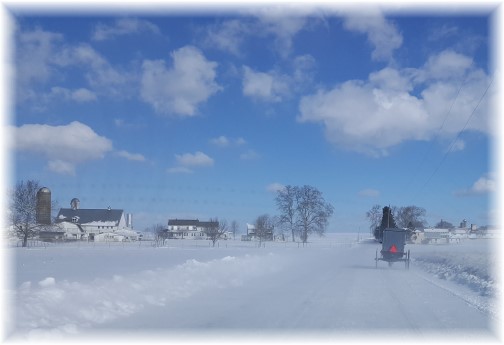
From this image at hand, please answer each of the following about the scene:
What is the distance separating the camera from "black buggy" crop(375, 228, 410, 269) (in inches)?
1276

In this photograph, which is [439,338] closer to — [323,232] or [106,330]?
[106,330]

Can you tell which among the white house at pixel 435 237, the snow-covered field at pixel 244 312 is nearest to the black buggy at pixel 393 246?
the snow-covered field at pixel 244 312

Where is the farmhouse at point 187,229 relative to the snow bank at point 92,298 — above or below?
below

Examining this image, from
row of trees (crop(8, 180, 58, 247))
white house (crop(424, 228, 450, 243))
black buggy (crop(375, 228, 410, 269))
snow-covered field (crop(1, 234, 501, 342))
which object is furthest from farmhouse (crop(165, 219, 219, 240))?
snow-covered field (crop(1, 234, 501, 342))

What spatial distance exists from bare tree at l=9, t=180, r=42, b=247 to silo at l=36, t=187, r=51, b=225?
1.54 feet

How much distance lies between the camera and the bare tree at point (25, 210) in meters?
51.5

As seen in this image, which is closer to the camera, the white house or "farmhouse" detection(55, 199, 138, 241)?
"farmhouse" detection(55, 199, 138, 241)

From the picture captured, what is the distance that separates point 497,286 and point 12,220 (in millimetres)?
50212

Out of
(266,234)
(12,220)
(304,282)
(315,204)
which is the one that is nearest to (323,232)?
(315,204)

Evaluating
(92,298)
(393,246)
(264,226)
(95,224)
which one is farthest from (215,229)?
(92,298)

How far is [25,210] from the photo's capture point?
54.8m

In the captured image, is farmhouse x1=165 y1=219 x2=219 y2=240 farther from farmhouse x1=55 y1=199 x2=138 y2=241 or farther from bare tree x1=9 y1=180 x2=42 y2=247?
bare tree x1=9 y1=180 x2=42 y2=247

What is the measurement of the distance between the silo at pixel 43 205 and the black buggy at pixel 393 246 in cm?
3528

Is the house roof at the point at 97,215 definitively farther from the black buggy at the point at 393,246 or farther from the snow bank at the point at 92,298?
the snow bank at the point at 92,298
